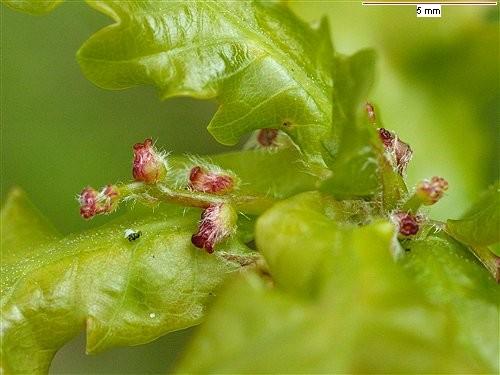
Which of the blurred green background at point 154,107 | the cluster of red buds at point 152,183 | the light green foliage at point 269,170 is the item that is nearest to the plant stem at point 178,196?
the cluster of red buds at point 152,183

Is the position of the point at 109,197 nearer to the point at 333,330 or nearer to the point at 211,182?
the point at 211,182

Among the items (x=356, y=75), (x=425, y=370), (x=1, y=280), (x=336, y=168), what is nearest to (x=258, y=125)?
(x=336, y=168)

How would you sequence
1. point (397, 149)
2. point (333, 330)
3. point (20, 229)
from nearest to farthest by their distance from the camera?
point (333, 330), point (397, 149), point (20, 229)

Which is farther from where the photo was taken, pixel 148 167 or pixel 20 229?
pixel 20 229

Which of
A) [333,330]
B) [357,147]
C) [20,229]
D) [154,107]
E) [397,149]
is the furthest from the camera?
[154,107]

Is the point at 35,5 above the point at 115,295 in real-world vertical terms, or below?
above

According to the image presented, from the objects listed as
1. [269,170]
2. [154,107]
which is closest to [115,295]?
[269,170]

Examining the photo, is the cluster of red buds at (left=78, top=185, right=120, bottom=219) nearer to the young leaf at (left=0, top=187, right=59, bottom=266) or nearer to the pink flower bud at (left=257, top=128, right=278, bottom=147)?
the young leaf at (left=0, top=187, right=59, bottom=266)

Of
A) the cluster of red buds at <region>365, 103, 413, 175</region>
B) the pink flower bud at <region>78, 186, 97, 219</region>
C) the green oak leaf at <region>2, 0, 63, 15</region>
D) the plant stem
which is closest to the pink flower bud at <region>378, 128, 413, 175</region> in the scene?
the cluster of red buds at <region>365, 103, 413, 175</region>
